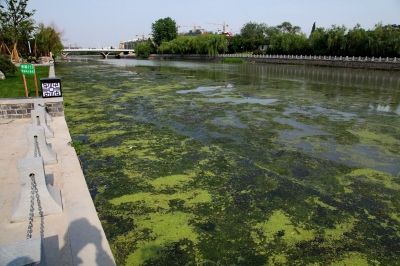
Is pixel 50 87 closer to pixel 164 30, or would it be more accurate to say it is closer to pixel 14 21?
pixel 14 21

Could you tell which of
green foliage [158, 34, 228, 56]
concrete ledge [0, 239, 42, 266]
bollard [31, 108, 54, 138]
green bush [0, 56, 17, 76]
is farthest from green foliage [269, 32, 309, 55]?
concrete ledge [0, 239, 42, 266]

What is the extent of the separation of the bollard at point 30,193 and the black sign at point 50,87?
20.3 feet

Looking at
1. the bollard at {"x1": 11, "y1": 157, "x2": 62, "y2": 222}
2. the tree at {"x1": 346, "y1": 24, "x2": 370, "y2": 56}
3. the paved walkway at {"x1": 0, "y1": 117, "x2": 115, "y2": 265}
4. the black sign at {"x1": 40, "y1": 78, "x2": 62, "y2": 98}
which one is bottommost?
the paved walkway at {"x1": 0, "y1": 117, "x2": 115, "y2": 265}

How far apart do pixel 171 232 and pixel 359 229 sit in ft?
8.62

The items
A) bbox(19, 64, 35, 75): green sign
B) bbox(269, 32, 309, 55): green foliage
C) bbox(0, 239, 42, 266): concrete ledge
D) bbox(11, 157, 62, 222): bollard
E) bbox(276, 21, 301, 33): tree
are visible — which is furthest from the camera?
bbox(276, 21, 301, 33): tree

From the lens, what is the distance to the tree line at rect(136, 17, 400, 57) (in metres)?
46.5

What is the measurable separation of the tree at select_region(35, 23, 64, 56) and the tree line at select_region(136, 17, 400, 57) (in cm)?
3537

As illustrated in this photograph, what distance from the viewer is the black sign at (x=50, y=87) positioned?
9.61 m

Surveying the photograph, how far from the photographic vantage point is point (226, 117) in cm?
1172

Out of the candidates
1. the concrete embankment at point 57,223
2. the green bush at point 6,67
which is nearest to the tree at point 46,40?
the green bush at point 6,67

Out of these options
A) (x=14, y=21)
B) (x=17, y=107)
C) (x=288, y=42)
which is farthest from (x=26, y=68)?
(x=288, y=42)

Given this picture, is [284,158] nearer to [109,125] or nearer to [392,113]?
[109,125]

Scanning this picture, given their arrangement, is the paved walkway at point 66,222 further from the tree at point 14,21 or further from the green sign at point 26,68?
the tree at point 14,21

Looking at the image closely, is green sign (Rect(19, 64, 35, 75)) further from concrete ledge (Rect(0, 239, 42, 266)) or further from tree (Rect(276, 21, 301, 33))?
tree (Rect(276, 21, 301, 33))
